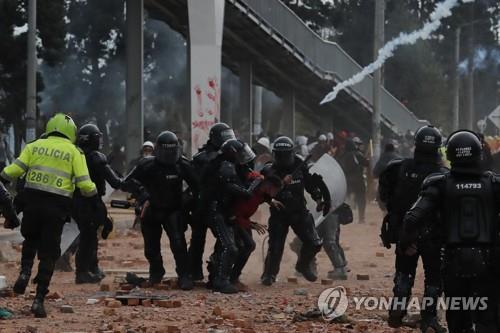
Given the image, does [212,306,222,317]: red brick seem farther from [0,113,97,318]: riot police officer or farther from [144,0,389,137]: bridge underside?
[144,0,389,137]: bridge underside

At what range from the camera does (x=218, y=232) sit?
44.6 feet

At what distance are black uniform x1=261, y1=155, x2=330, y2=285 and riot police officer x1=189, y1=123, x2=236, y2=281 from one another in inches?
26.4

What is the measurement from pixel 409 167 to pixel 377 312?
1.69 metres

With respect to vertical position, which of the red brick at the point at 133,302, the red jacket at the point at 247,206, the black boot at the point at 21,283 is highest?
the red jacket at the point at 247,206

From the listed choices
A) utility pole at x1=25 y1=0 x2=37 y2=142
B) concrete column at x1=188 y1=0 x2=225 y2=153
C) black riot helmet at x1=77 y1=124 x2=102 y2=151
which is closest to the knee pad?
black riot helmet at x1=77 y1=124 x2=102 y2=151

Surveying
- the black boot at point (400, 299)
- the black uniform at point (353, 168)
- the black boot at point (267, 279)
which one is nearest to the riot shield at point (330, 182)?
the black boot at point (267, 279)

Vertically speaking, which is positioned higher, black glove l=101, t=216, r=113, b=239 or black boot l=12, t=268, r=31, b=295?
black glove l=101, t=216, r=113, b=239

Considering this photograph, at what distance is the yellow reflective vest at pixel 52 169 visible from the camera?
10992mm

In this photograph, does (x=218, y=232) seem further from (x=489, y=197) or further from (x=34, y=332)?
(x=489, y=197)

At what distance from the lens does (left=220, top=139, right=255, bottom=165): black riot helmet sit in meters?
13.5

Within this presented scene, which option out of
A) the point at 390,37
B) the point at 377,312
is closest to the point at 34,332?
the point at 377,312

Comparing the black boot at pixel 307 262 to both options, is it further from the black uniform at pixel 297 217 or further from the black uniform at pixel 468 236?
the black uniform at pixel 468 236

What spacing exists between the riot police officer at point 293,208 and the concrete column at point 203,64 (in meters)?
6.88

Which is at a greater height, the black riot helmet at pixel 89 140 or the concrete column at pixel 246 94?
the concrete column at pixel 246 94
